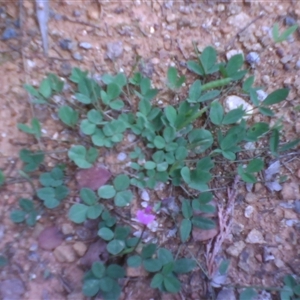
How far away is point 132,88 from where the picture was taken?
1.75 metres

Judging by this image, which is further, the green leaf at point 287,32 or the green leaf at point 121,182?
the green leaf at point 287,32

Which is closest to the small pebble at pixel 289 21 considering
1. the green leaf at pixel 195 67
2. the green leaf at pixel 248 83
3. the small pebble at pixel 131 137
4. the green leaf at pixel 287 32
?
the green leaf at pixel 287 32

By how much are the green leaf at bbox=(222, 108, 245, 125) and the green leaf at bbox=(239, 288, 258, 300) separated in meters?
0.60

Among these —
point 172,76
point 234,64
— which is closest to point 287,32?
point 234,64

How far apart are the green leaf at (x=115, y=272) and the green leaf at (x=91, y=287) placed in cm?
5

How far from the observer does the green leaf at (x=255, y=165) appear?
167cm

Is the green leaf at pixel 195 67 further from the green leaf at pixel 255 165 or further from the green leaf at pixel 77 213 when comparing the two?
the green leaf at pixel 77 213

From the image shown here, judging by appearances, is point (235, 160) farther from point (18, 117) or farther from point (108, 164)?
point (18, 117)

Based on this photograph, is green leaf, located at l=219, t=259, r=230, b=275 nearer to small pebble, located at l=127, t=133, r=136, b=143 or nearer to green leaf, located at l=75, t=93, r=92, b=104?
small pebble, located at l=127, t=133, r=136, b=143

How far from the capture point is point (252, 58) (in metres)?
1.83

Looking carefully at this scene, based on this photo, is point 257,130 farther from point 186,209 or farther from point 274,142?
point 186,209

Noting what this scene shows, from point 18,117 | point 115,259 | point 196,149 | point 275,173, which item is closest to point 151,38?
point 196,149

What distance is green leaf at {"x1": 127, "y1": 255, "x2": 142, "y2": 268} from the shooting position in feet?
5.06

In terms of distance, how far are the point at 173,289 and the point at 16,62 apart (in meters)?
1.01
